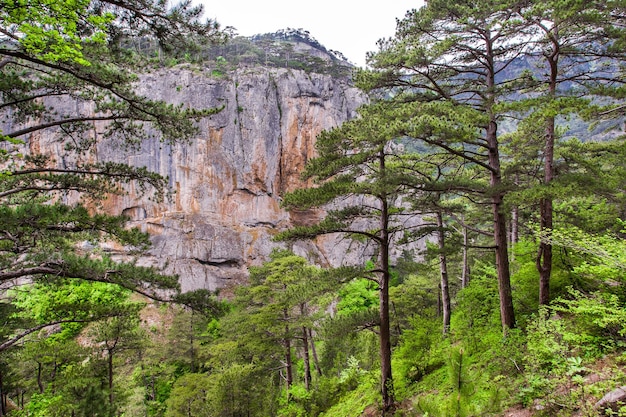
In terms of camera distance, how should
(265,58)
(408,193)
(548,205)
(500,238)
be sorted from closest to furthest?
1. (548,205)
2. (500,238)
3. (408,193)
4. (265,58)

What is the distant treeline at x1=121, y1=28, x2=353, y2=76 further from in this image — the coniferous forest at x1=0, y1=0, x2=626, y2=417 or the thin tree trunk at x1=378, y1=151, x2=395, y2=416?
the thin tree trunk at x1=378, y1=151, x2=395, y2=416

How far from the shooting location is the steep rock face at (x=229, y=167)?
25.8 metres

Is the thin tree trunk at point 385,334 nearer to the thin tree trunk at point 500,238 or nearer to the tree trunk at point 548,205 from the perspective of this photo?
the thin tree trunk at point 500,238

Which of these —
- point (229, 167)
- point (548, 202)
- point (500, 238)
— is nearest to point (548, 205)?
point (548, 202)

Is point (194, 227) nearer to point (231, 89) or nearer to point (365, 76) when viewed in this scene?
point (231, 89)

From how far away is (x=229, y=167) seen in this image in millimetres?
27047

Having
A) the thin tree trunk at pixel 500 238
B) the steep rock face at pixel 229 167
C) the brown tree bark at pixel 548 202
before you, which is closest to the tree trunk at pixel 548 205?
the brown tree bark at pixel 548 202

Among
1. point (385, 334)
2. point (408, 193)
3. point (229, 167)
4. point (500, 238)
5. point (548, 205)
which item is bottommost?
point (385, 334)

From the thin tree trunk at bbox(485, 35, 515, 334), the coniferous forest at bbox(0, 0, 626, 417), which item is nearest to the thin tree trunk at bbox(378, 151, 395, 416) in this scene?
the coniferous forest at bbox(0, 0, 626, 417)

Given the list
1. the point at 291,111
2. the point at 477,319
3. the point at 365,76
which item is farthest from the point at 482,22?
the point at 291,111

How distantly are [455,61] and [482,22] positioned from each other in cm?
91

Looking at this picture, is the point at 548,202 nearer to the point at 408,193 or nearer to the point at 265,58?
the point at 408,193

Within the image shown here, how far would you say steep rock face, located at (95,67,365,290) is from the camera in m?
25.8

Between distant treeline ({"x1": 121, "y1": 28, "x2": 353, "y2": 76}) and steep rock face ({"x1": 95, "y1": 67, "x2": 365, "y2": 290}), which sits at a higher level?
distant treeline ({"x1": 121, "y1": 28, "x2": 353, "y2": 76})
